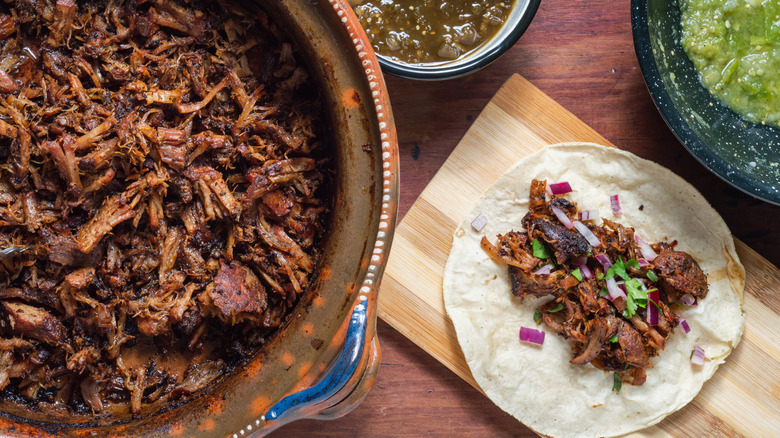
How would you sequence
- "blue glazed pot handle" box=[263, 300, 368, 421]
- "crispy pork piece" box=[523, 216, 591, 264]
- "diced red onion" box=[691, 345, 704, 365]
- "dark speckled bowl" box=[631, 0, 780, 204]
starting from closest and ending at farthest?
"blue glazed pot handle" box=[263, 300, 368, 421]
"dark speckled bowl" box=[631, 0, 780, 204]
"crispy pork piece" box=[523, 216, 591, 264]
"diced red onion" box=[691, 345, 704, 365]

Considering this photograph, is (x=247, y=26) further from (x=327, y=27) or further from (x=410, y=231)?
(x=410, y=231)

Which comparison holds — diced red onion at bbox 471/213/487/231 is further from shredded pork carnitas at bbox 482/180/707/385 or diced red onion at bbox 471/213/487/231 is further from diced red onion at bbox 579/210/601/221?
diced red onion at bbox 579/210/601/221

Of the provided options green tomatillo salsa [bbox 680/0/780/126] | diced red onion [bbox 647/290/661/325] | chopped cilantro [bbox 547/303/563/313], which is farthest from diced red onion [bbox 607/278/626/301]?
green tomatillo salsa [bbox 680/0/780/126]

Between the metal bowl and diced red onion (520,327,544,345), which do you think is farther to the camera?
Answer: diced red onion (520,327,544,345)

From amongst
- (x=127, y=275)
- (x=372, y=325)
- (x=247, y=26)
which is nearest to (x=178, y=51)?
(x=247, y=26)

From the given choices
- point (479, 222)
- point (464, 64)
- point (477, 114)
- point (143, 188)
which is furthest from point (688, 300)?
point (143, 188)

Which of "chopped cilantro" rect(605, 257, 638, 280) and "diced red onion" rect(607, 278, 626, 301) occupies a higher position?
"chopped cilantro" rect(605, 257, 638, 280)

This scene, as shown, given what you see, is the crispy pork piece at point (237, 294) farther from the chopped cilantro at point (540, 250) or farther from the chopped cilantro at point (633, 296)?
the chopped cilantro at point (633, 296)
